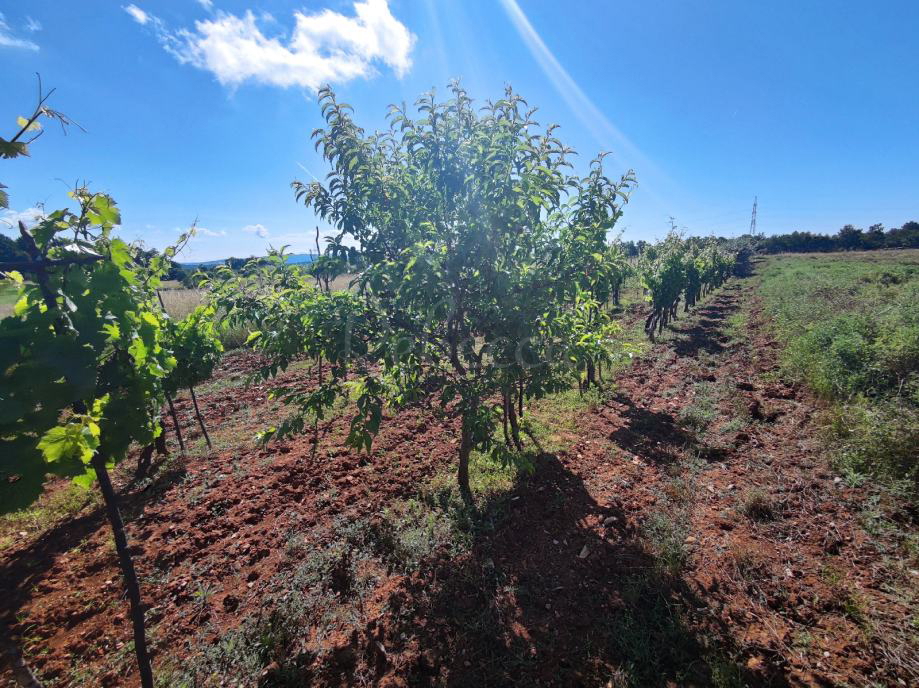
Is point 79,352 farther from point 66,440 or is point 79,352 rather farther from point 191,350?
point 191,350

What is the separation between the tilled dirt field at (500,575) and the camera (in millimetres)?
2930

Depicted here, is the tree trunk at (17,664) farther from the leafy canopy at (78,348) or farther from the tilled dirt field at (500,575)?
the tilled dirt field at (500,575)

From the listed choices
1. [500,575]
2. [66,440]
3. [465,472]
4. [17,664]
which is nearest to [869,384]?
[465,472]

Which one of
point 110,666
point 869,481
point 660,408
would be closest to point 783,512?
point 869,481

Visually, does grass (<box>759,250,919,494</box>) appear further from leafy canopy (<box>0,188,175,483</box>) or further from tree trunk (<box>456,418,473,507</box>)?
leafy canopy (<box>0,188,175,483</box>)

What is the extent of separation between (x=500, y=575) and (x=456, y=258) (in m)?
3.41

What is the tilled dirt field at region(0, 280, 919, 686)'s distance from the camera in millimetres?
2930

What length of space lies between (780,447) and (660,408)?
2334mm

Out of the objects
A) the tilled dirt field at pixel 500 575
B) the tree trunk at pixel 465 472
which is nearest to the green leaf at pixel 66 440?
the tilled dirt field at pixel 500 575

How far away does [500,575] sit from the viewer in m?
3.76

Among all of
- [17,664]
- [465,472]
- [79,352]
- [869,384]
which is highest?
[79,352]

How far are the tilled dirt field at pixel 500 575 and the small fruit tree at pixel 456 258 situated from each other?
1.62 metres

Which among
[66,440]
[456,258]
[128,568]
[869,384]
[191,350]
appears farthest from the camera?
[191,350]

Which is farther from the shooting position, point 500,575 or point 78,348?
point 500,575
